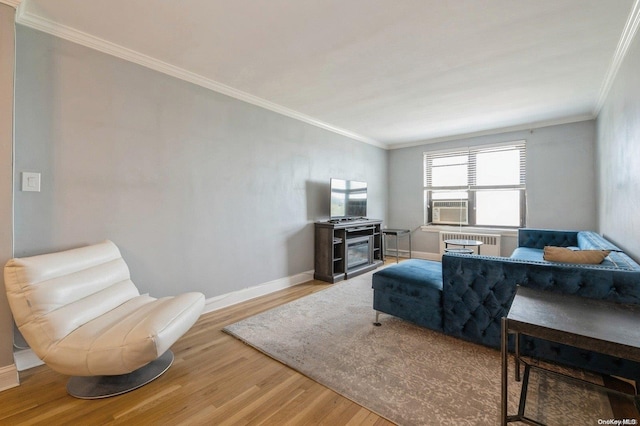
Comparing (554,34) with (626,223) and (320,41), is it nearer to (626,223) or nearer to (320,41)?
(626,223)

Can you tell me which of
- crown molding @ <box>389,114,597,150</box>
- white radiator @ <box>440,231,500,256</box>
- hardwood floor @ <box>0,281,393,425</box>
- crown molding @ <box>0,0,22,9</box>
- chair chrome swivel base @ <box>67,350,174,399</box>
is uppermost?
crown molding @ <box>389,114,597,150</box>

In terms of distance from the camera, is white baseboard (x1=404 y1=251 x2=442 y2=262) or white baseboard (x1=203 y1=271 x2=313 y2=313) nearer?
white baseboard (x1=203 y1=271 x2=313 y2=313)

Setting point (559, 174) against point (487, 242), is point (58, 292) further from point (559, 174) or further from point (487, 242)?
point (559, 174)

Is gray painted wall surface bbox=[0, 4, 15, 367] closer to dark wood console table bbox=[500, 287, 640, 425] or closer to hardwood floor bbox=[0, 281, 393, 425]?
hardwood floor bbox=[0, 281, 393, 425]

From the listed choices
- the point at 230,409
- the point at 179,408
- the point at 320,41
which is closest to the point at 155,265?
the point at 179,408

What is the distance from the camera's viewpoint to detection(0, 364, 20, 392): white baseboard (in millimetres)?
1763

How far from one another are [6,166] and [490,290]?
341cm

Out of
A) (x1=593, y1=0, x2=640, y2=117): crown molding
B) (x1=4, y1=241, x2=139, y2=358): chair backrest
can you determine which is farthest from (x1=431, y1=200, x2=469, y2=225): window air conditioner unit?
(x1=4, y1=241, x2=139, y2=358): chair backrest

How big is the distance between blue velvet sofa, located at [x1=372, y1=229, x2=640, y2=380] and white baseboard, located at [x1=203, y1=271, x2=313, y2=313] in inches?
62.0

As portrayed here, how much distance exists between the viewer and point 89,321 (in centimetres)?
182

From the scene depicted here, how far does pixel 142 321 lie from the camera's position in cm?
173

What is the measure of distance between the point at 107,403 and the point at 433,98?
421cm

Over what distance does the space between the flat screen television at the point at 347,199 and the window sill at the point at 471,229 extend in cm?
165

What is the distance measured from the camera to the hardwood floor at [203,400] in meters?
1.53
